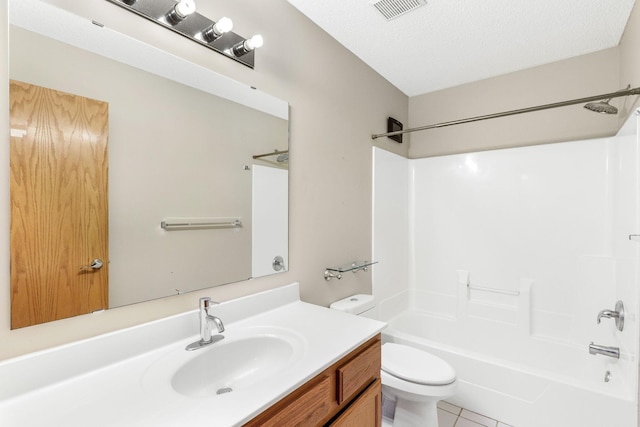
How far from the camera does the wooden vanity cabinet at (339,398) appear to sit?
86cm

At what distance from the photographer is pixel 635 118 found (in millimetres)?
1561

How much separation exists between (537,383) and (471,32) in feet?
7.13

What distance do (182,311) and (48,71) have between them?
0.90 metres

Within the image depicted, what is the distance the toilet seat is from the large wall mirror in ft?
3.01

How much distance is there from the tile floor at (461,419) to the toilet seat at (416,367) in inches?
20.3

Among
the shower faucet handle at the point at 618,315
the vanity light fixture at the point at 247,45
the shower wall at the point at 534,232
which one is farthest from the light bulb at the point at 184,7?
the shower faucet handle at the point at 618,315

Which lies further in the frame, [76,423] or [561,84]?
[561,84]

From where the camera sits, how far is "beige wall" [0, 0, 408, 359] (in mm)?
943

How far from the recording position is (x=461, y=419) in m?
1.95

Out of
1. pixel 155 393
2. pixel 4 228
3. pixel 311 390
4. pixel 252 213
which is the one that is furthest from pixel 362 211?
pixel 4 228

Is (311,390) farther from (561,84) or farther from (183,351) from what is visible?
(561,84)

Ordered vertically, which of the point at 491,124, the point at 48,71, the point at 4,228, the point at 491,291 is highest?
the point at 491,124

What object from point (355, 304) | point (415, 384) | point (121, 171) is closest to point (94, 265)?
point (121, 171)

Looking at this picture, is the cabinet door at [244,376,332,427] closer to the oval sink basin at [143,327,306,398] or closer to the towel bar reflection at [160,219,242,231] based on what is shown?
the oval sink basin at [143,327,306,398]
